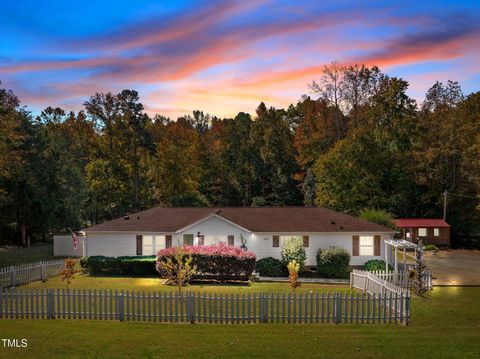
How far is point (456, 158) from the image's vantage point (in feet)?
214

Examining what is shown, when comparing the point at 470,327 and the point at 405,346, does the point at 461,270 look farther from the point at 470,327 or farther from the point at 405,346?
the point at 405,346

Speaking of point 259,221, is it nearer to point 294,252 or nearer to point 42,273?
point 294,252

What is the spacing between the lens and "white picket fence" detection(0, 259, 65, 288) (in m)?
29.7

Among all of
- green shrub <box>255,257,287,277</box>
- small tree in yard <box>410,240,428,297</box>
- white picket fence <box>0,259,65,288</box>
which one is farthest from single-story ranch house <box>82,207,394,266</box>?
small tree in yard <box>410,240,428,297</box>

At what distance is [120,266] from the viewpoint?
3616 centimetres

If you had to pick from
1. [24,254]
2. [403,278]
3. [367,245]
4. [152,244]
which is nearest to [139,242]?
[152,244]

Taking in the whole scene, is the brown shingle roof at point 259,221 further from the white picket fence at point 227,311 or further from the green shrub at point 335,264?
the white picket fence at point 227,311

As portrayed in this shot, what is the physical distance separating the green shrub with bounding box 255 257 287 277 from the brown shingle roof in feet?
8.74

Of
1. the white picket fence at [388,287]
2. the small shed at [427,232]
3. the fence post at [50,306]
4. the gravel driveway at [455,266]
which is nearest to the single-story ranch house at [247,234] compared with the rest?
A: the gravel driveway at [455,266]

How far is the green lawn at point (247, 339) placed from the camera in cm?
1587

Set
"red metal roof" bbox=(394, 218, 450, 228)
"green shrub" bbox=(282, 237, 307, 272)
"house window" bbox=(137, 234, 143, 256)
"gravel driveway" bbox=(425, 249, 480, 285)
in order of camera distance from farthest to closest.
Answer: "red metal roof" bbox=(394, 218, 450, 228), "house window" bbox=(137, 234, 143, 256), "green shrub" bbox=(282, 237, 307, 272), "gravel driveway" bbox=(425, 249, 480, 285)

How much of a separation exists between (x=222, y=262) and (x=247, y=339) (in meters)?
15.9

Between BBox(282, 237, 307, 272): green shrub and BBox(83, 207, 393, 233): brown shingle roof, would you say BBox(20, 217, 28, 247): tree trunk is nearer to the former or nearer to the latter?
BBox(83, 207, 393, 233): brown shingle roof

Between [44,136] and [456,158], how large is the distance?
4954 centimetres
